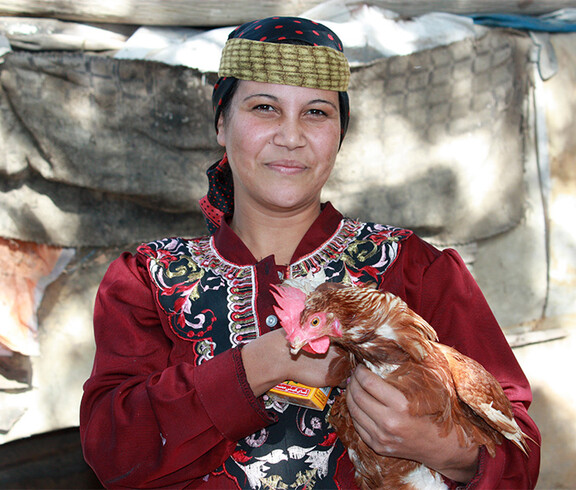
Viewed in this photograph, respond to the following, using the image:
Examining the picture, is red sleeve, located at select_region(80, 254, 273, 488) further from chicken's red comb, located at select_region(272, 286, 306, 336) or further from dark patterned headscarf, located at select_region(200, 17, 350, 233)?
dark patterned headscarf, located at select_region(200, 17, 350, 233)

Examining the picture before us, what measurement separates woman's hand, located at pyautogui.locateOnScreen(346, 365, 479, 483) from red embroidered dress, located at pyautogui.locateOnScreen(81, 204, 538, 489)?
7cm

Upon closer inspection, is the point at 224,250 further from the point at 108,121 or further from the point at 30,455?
the point at 30,455

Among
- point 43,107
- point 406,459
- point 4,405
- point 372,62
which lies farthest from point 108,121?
point 406,459

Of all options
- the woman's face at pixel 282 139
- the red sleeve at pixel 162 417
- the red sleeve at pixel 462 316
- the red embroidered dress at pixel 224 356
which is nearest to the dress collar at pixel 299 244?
the red embroidered dress at pixel 224 356

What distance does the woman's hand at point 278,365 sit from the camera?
1.23 metres

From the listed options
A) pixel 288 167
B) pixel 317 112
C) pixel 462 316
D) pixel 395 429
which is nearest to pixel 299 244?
pixel 288 167

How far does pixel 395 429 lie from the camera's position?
3.87 feet

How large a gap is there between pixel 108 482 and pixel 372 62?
218cm

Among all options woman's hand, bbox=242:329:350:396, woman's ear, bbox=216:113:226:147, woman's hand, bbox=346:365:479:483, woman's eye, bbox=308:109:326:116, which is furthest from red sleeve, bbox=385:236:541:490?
woman's ear, bbox=216:113:226:147

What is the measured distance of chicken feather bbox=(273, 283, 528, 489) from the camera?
3.92 ft

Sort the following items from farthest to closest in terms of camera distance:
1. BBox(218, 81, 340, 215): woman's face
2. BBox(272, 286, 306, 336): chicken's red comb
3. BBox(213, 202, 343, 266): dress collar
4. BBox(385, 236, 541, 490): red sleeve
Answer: BBox(213, 202, 343, 266): dress collar < BBox(218, 81, 340, 215): woman's face < BBox(385, 236, 541, 490): red sleeve < BBox(272, 286, 306, 336): chicken's red comb

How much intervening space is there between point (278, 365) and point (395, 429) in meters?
0.29

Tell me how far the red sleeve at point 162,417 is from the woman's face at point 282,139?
1.59 feet

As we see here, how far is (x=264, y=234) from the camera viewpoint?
165 cm
